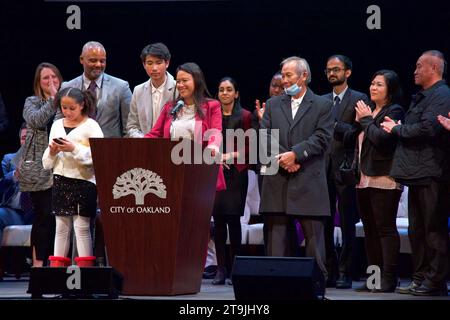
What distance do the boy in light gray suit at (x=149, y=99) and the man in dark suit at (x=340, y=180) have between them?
4.04ft

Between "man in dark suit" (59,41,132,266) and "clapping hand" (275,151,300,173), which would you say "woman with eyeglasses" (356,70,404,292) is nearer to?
"clapping hand" (275,151,300,173)

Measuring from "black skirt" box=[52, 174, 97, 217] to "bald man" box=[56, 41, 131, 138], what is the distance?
0.72 meters

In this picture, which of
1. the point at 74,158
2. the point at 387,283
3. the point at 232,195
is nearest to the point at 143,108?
the point at 74,158

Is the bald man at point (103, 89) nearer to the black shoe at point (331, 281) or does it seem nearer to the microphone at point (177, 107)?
the microphone at point (177, 107)

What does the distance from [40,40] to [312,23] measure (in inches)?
101

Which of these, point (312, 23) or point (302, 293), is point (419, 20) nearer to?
point (312, 23)

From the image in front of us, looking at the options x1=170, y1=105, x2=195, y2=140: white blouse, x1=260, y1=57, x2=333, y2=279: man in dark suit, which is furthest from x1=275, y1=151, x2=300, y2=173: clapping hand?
x1=170, y1=105, x2=195, y2=140: white blouse

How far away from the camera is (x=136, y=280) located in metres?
5.39

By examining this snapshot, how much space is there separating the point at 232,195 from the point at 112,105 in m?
1.13

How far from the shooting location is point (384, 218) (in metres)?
6.05

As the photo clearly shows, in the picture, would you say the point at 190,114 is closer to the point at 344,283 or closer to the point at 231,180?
the point at 231,180
